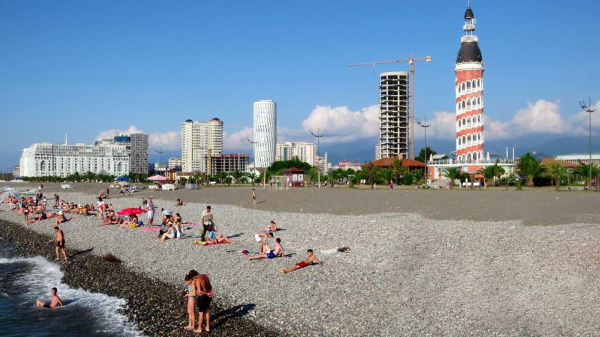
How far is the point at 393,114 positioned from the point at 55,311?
439 ft

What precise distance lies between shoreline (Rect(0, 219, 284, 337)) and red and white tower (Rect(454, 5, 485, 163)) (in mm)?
65608

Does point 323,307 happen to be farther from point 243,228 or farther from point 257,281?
point 243,228

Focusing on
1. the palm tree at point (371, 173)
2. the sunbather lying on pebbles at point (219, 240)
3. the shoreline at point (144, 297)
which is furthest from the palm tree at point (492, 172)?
the shoreline at point (144, 297)

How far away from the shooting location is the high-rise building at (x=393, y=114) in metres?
140

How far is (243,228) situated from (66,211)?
799 inches

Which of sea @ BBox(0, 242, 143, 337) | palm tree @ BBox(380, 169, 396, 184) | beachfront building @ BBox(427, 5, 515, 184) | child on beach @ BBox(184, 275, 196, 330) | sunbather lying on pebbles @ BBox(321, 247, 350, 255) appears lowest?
sea @ BBox(0, 242, 143, 337)

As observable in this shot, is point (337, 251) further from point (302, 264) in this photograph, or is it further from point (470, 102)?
point (470, 102)

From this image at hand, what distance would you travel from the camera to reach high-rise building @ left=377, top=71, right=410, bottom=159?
459 feet

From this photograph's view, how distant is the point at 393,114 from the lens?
464ft

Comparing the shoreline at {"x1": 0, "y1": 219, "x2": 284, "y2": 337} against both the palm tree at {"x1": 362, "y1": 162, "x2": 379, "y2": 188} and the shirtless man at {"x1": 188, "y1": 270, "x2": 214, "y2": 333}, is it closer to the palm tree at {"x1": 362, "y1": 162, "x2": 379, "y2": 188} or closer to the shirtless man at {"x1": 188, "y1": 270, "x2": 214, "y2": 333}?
the shirtless man at {"x1": 188, "y1": 270, "x2": 214, "y2": 333}

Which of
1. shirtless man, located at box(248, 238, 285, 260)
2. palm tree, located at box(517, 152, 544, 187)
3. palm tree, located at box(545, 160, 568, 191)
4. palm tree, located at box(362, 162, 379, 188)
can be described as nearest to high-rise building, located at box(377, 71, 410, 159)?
palm tree, located at box(362, 162, 379, 188)

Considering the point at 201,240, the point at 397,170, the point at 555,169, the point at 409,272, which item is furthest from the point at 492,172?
the point at 409,272

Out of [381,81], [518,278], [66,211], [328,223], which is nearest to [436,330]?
[518,278]

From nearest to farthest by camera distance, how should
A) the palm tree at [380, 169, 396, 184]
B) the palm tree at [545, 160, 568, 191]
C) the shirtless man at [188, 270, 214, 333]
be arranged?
1. the shirtless man at [188, 270, 214, 333]
2. the palm tree at [545, 160, 568, 191]
3. the palm tree at [380, 169, 396, 184]
